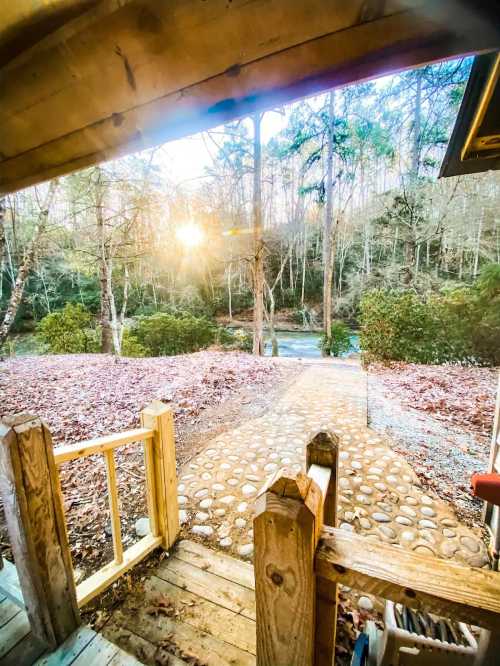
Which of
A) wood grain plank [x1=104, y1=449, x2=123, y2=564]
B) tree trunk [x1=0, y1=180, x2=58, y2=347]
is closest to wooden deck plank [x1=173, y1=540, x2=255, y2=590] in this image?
wood grain plank [x1=104, y1=449, x2=123, y2=564]

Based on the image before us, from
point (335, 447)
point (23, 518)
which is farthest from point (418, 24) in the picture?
point (23, 518)

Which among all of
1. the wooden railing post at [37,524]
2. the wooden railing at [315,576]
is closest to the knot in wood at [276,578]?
the wooden railing at [315,576]

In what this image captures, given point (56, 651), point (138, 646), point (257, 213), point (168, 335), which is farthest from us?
point (168, 335)

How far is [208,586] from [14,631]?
102 cm

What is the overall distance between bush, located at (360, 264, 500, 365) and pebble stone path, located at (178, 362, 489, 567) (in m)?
3.92

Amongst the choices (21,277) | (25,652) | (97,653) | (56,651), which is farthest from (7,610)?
(21,277)

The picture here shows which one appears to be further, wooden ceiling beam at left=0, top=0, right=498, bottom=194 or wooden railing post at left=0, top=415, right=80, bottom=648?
wooden railing post at left=0, top=415, right=80, bottom=648

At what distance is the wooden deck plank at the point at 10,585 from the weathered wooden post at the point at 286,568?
1614 millimetres

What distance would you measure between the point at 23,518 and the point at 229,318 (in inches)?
900

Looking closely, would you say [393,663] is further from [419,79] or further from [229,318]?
[229,318]

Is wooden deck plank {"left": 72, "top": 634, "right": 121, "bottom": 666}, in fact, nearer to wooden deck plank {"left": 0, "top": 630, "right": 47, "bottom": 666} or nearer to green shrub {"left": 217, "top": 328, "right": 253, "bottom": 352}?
wooden deck plank {"left": 0, "top": 630, "right": 47, "bottom": 666}

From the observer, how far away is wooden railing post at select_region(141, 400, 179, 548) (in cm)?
184

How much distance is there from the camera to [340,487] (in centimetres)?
287

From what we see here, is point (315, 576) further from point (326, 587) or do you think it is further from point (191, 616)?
point (191, 616)
